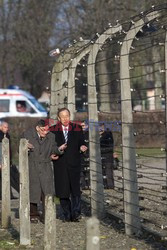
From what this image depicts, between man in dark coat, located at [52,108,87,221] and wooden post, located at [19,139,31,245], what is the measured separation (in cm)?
180

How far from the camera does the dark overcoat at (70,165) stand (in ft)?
41.6

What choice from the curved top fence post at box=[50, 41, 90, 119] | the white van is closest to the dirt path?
the curved top fence post at box=[50, 41, 90, 119]

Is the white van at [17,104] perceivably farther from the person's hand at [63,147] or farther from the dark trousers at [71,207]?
the person's hand at [63,147]

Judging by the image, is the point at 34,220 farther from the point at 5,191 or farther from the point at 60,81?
the point at 60,81

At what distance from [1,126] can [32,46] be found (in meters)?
29.0

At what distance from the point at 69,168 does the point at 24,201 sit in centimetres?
218

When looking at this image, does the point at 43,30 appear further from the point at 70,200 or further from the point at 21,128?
the point at 70,200

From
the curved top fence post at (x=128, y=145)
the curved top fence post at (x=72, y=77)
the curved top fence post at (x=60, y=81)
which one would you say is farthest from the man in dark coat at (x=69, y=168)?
the curved top fence post at (x=128, y=145)

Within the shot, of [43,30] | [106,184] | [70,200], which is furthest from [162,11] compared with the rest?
[43,30]

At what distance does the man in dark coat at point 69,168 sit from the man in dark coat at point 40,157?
132mm

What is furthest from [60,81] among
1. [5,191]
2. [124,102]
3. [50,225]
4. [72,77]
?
[50,225]

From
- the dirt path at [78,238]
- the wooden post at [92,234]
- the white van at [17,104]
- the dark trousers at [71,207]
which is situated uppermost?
the white van at [17,104]

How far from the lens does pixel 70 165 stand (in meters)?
12.7

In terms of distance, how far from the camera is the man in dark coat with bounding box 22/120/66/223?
1251 cm
